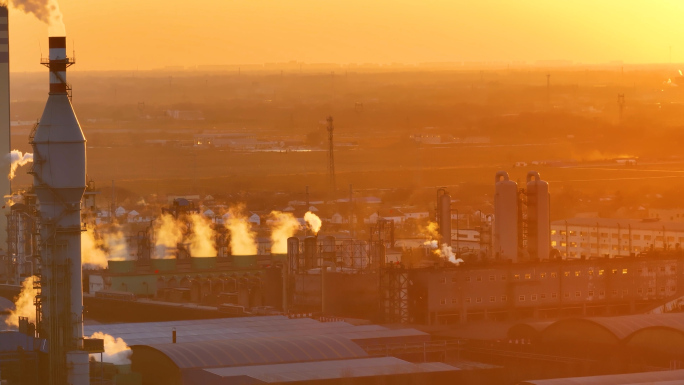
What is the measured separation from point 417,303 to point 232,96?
10060 centimetres

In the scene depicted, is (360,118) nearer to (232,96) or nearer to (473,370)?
(232,96)

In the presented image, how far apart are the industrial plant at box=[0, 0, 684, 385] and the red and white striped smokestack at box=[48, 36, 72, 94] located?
2 cm

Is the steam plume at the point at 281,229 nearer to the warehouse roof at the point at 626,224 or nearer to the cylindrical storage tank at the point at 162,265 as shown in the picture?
the cylindrical storage tank at the point at 162,265

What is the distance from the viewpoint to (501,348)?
101 feet

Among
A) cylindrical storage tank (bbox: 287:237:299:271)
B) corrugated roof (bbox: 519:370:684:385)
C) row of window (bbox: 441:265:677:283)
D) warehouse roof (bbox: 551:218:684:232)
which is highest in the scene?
warehouse roof (bbox: 551:218:684:232)

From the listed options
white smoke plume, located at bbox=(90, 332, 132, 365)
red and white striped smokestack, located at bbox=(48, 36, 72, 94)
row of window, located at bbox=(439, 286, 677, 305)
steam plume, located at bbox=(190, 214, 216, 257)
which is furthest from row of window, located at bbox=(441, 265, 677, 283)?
red and white striped smokestack, located at bbox=(48, 36, 72, 94)

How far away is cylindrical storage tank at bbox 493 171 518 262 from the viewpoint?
139 ft

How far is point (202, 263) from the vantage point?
46594 millimetres

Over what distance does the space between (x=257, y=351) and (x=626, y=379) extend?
7.21m

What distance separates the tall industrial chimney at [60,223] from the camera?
23031 mm

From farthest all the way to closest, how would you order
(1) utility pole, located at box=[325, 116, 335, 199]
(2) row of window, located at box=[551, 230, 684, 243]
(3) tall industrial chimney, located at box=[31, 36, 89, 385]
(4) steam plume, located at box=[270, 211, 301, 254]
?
(1) utility pole, located at box=[325, 116, 335, 199], (2) row of window, located at box=[551, 230, 684, 243], (4) steam plume, located at box=[270, 211, 301, 254], (3) tall industrial chimney, located at box=[31, 36, 89, 385]

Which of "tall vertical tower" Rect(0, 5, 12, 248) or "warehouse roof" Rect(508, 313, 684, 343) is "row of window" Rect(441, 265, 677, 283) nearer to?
"warehouse roof" Rect(508, 313, 684, 343)

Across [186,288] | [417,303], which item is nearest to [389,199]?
[186,288]

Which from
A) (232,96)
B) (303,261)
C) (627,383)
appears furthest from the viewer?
(232,96)
